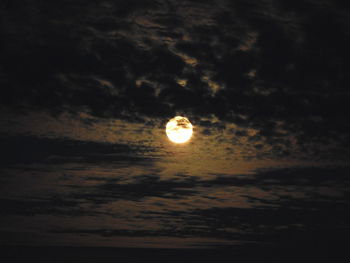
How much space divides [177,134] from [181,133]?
9.7 inches

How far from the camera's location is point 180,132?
10.1 meters

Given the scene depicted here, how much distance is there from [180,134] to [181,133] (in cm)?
8

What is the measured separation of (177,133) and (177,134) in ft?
0.20

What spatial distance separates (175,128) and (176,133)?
0.24 m

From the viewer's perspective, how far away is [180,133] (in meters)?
10.1

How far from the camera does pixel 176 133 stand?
33.7 feet

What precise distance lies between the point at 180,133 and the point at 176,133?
227 millimetres

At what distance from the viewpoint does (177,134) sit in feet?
33.7

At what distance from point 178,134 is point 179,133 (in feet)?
0.32

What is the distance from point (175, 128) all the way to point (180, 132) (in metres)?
0.33

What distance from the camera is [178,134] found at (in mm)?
10242

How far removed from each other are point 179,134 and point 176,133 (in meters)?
0.17

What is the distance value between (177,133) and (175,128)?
0.83 feet

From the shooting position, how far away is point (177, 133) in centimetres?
1024
